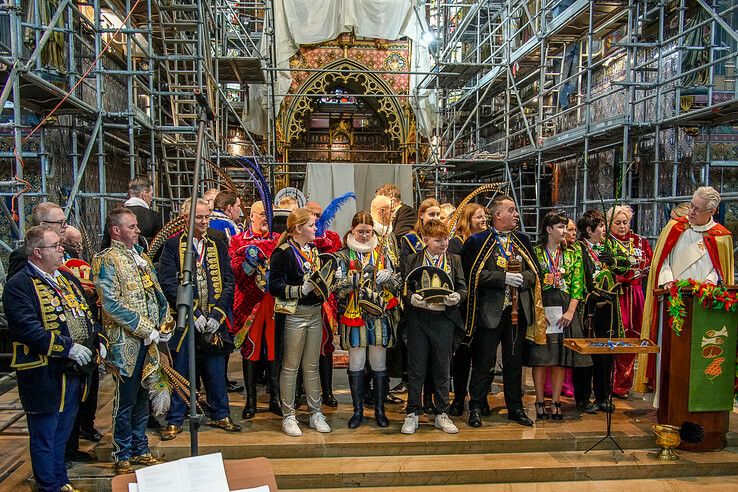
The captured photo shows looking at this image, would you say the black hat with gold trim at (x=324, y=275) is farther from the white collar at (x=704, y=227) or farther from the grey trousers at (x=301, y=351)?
the white collar at (x=704, y=227)

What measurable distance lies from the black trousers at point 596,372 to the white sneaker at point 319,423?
2195 mm

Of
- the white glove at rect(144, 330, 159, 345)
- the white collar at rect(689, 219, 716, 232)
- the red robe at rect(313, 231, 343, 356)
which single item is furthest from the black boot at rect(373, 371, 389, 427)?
the white collar at rect(689, 219, 716, 232)

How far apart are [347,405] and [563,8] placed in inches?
274

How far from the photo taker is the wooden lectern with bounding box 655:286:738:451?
449 centimetres

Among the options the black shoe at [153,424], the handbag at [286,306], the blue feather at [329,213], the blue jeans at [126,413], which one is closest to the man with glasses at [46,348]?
the blue jeans at [126,413]

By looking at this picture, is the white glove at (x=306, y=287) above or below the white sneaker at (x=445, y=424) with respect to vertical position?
above

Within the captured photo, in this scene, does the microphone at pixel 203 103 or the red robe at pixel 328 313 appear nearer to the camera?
the microphone at pixel 203 103

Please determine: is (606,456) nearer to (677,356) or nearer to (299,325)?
(677,356)

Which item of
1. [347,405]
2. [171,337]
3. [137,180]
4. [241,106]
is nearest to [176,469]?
[171,337]

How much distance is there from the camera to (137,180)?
5387 millimetres

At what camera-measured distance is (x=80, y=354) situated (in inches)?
140

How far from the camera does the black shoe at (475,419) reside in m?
4.72

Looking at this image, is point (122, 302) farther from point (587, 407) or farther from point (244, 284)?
point (587, 407)

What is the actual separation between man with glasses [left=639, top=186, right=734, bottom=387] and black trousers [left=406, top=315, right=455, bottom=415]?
69.2 inches
